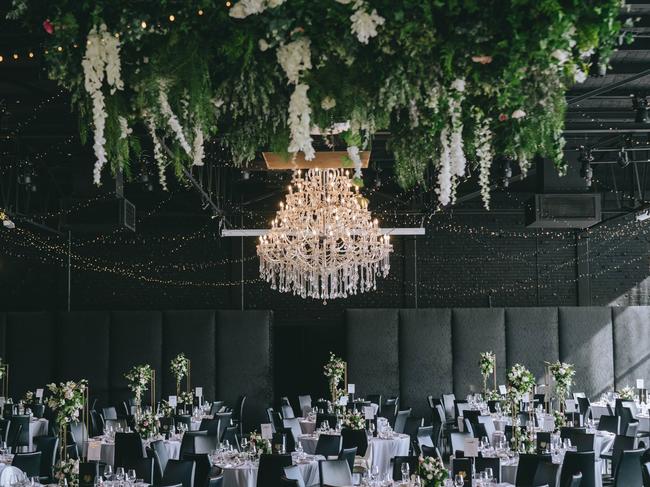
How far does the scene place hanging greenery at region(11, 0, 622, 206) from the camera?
10.1ft

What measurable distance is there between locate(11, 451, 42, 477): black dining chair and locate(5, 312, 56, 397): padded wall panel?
22.8 feet

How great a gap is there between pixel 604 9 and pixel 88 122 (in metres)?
2.18

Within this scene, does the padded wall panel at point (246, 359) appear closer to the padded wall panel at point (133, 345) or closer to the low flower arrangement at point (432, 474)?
the padded wall panel at point (133, 345)

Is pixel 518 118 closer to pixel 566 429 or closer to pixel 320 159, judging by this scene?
pixel 320 159

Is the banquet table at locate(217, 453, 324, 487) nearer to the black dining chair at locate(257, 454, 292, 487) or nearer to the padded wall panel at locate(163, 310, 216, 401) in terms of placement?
the black dining chair at locate(257, 454, 292, 487)

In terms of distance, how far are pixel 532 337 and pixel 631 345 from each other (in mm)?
1846

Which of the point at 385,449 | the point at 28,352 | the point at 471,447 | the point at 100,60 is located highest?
the point at 100,60

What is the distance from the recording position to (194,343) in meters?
15.2

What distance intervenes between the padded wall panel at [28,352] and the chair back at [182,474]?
27.6 ft

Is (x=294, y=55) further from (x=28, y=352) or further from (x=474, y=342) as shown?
(x=28, y=352)

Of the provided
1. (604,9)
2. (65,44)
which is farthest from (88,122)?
(604,9)

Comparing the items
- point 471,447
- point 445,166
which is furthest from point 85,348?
point 445,166

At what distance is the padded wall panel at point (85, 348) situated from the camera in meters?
15.1

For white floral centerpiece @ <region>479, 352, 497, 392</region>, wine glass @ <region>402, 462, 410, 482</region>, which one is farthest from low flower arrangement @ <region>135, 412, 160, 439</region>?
white floral centerpiece @ <region>479, 352, 497, 392</region>
